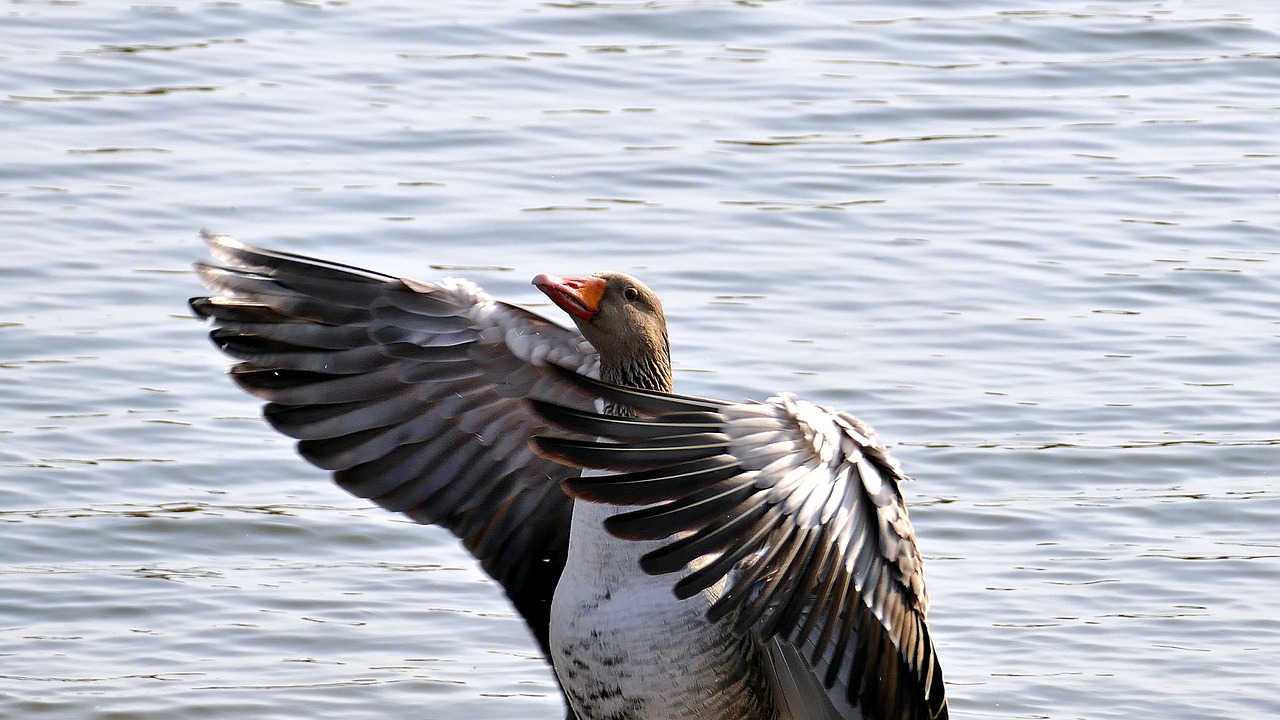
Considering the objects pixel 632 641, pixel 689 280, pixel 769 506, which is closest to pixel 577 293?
pixel 632 641

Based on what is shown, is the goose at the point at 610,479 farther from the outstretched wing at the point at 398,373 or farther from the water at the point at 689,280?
the water at the point at 689,280

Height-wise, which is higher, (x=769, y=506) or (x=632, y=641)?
(x=769, y=506)

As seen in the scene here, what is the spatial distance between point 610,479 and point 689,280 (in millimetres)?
5892

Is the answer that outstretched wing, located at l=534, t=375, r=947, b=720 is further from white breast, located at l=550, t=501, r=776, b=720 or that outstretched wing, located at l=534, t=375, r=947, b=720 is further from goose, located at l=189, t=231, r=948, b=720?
white breast, located at l=550, t=501, r=776, b=720

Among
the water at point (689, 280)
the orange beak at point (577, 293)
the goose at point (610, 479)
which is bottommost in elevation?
the water at point (689, 280)

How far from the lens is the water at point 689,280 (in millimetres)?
7383

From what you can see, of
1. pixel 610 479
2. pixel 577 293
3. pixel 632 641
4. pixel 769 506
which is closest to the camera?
pixel 610 479

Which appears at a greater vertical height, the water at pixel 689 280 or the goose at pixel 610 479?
the goose at pixel 610 479

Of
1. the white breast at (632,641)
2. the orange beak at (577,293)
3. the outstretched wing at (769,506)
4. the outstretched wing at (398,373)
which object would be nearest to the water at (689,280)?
the outstretched wing at (398,373)

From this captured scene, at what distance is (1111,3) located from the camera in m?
15.6

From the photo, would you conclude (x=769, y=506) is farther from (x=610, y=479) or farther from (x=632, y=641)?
(x=632, y=641)

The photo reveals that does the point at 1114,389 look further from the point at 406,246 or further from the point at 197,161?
the point at 197,161

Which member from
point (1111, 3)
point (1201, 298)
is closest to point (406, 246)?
point (1201, 298)

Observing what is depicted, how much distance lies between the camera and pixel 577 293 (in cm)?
561
